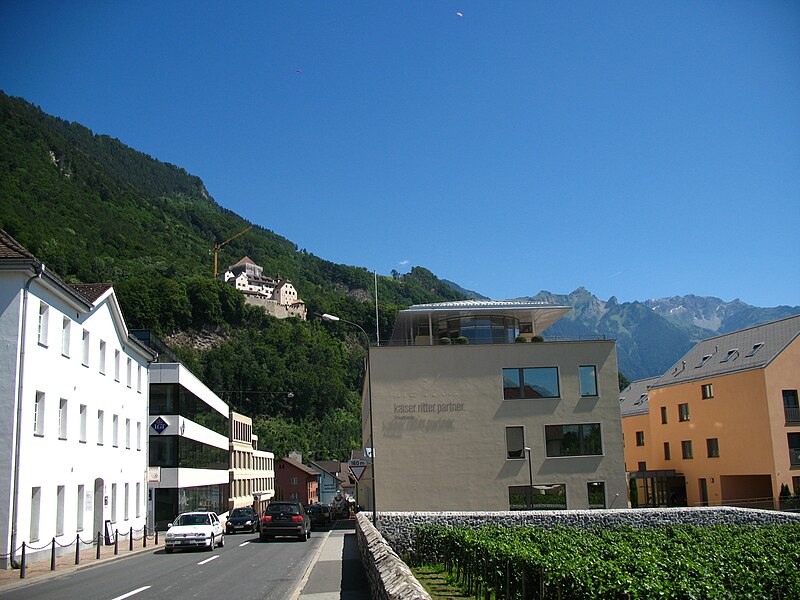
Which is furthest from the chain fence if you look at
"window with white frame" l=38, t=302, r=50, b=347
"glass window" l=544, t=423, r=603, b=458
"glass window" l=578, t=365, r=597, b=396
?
"glass window" l=578, t=365, r=597, b=396

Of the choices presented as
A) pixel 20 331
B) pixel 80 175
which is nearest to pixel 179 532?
pixel 20 331

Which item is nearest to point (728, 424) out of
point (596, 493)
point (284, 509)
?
point (596, 493)

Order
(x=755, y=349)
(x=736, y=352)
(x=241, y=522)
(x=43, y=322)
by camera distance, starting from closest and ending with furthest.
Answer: (x=43, y=322)
(x=241, y=522)
(x=755, y=349)
(x=736, y=352)

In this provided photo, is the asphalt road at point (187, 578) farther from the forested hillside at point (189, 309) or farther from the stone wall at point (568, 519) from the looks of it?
the forested hillside at point (189, 309)

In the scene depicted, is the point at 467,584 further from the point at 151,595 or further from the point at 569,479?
the point at 569,479

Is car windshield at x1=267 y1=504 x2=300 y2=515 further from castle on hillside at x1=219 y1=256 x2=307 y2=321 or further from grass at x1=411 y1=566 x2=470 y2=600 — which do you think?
castle on hillside at x1=219 y1=256 x2=307 y2=321

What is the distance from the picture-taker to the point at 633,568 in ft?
33.7

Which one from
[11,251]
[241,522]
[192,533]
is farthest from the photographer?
[241,522]

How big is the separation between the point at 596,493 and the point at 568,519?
1458 centimetres

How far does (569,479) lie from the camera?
1550 inches

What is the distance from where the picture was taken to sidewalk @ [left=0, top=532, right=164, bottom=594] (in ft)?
60.8

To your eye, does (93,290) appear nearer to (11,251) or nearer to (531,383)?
(11,251)

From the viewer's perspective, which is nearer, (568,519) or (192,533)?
(568,519)

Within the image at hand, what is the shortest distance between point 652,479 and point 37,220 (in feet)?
331
